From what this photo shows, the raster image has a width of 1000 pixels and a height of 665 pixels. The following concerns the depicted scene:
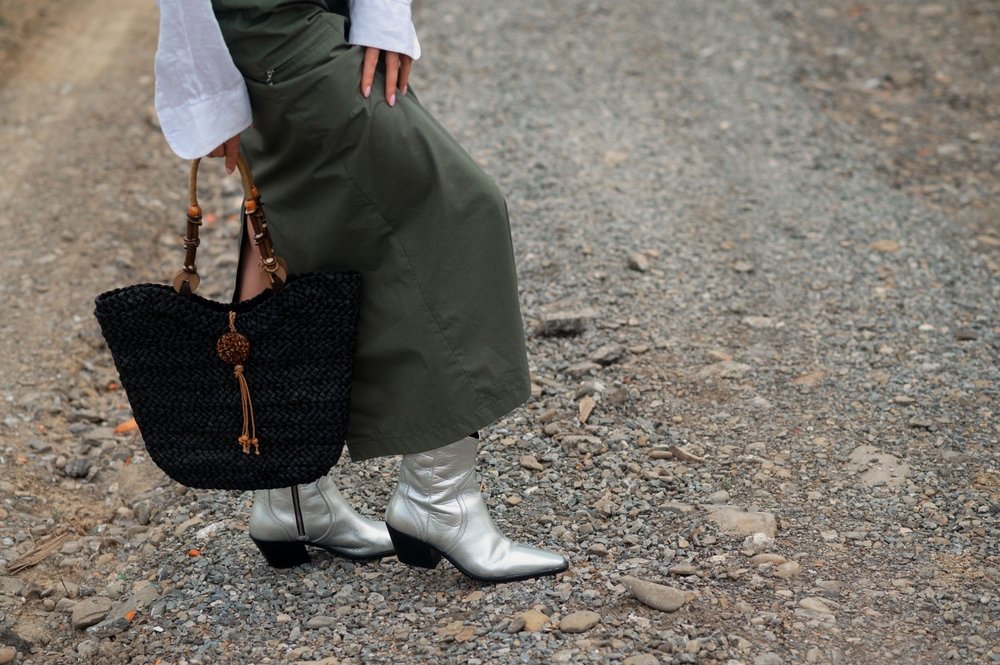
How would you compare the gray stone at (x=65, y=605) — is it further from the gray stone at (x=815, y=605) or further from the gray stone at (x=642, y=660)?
the gray stone at (x=815, y=605)

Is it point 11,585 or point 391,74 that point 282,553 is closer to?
point 11,585

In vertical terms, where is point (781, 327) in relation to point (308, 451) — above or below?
below

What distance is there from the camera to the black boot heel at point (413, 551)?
1932 millimetres

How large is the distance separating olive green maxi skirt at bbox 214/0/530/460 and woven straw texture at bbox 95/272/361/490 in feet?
0.21

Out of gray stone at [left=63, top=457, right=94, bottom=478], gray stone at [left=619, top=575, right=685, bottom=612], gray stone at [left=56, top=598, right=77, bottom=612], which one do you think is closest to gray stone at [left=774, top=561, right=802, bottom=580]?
gray stone at [left=619, top=575, right=685, bottom=612]

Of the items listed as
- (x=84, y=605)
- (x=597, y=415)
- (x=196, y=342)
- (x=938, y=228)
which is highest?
(x=196, y=342)

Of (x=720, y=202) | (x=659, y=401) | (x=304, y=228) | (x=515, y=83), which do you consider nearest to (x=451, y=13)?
(x=515, y=83)

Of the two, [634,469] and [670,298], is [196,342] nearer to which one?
[634,469]

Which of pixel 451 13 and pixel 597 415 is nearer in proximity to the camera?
pixel 597 415

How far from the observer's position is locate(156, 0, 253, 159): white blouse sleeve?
4.67 ft

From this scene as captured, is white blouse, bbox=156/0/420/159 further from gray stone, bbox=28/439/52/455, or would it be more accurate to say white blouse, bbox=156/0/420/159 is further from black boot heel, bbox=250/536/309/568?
gray stone, bbox=28/439/52/455

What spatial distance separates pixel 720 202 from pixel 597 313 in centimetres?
128

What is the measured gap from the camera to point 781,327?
316cm

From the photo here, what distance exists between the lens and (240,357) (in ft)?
5.47
